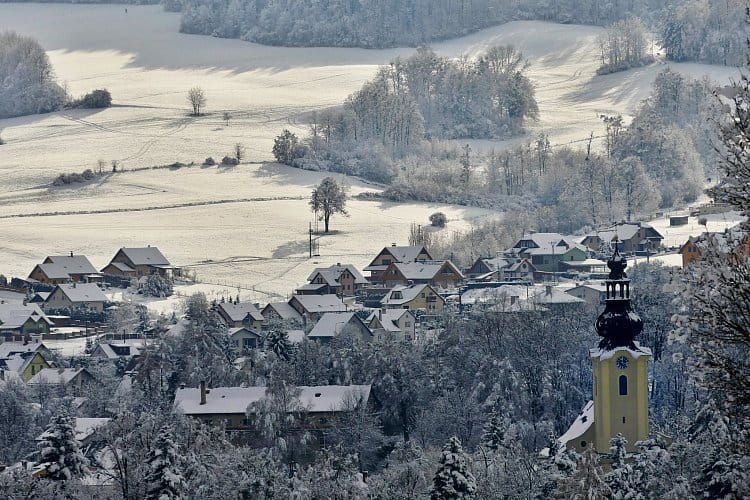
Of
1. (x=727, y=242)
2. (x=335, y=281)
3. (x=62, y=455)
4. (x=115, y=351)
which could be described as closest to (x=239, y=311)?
(x=115, y=351)

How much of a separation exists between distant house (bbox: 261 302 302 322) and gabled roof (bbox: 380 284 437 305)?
4358mm

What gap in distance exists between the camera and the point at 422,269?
292 ft

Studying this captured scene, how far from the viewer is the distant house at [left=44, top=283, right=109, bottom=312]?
84.2 meters

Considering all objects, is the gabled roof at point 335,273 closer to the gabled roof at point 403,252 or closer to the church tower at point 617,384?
the gabled roof at point 403,252

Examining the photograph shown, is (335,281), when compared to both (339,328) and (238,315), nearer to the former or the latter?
(238,315)

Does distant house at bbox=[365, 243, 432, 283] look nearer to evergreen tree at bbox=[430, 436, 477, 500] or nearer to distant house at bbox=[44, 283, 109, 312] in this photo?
distant house at bbox=[44, 283, 109, 312]

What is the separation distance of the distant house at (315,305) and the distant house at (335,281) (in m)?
2.69

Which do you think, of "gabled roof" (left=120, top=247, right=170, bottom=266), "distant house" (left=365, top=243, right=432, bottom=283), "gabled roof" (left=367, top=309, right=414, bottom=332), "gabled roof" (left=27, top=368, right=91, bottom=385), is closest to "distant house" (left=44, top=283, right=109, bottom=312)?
"gabled roof" (left=120, top=247, right=170, bottom=266)

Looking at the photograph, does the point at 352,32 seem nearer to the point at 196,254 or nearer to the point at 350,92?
the point at 350,92

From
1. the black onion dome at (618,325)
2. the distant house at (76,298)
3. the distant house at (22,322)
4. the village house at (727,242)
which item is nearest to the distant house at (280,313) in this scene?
the distant house at (76,298)

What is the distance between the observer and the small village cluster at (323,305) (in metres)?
57.1

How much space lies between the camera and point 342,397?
56.6m

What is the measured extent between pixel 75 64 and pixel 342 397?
345 ft

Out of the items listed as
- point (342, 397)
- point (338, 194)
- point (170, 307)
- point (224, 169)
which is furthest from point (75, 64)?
point (342, 397)
